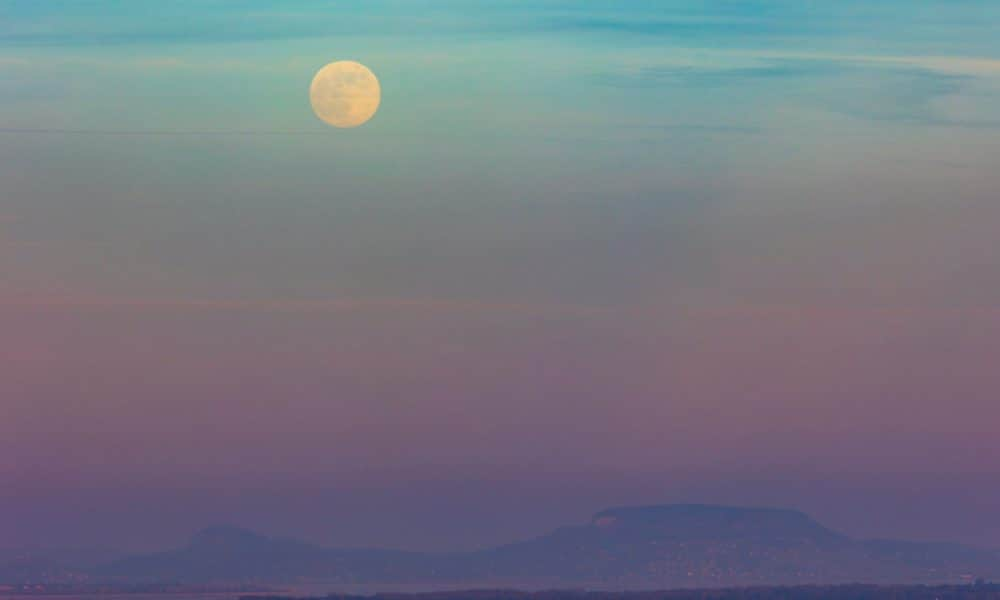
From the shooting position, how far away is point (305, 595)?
188 metres

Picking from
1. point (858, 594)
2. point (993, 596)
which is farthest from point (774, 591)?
point (993, 596)

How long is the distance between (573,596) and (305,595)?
107 feet

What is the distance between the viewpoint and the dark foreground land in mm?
172250

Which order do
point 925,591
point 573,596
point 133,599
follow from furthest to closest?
point 133,599, point 925,591, point 573,596

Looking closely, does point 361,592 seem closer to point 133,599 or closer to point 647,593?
point 133,599

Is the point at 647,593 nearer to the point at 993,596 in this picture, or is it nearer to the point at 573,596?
the point at 573,596

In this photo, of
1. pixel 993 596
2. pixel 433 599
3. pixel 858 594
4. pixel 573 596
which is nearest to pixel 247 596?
pixel 433 599

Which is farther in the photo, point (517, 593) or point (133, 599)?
point (133, 599)

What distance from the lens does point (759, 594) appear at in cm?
17675

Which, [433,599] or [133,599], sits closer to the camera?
[433,599]

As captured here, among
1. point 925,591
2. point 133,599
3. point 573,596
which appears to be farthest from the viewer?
point 133,599

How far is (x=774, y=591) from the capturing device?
182000mm

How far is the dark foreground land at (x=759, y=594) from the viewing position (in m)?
172

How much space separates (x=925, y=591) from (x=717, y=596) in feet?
81.7
